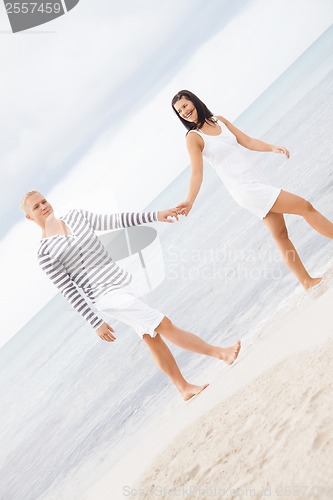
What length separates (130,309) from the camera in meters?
2.92

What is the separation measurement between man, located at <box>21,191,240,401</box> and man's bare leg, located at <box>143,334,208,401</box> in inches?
2.9

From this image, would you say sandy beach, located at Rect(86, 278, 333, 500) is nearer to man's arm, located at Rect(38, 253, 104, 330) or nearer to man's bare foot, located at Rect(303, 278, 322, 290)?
man's bare foot, located at Rect(303, 278, 322, 290)

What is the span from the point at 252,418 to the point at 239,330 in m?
2.11

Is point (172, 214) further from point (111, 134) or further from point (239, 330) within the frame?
point (111, 134)

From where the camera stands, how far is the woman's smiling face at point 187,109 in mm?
3113

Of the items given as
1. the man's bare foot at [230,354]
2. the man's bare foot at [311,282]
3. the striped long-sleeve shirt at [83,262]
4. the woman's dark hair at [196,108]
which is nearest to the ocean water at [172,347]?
the man's bare foot at [311,282]

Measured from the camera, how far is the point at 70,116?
706 inches

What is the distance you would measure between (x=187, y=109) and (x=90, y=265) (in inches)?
35.6

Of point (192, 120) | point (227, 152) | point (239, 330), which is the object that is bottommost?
point (239, 330)

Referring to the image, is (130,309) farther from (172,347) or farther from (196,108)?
(172,347)

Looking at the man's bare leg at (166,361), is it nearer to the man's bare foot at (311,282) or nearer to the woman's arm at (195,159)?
the woman's arm at (195,159)

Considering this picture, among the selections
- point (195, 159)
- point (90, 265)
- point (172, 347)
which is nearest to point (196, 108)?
point (195, 159)

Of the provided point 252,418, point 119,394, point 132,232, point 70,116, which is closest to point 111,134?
point 70,116

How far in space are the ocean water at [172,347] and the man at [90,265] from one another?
742 mm
